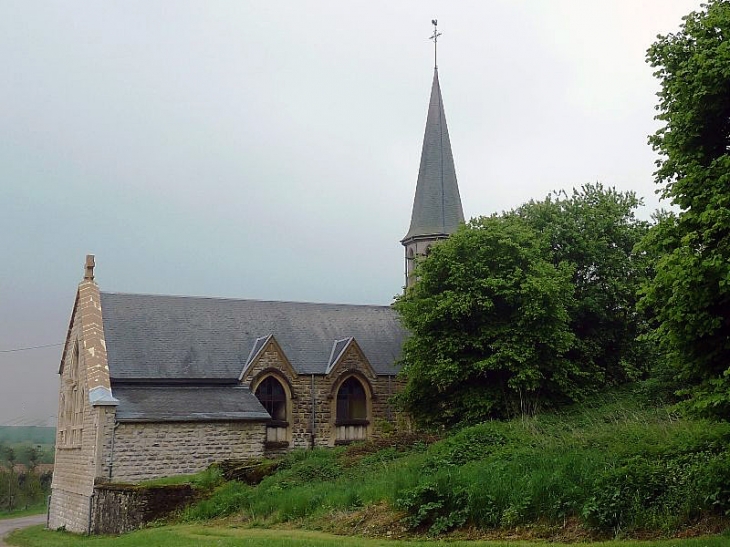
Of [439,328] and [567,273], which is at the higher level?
[567,273]

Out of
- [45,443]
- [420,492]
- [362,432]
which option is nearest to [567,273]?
[362,432]

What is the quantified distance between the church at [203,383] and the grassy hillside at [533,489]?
278 inches

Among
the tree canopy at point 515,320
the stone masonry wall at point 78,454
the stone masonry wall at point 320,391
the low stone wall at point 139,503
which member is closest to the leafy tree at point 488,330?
the tree canopy at point 515,320

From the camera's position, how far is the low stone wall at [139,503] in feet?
72.4

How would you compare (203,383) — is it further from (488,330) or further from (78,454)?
(488,330)

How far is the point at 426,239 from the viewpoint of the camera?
4350cm

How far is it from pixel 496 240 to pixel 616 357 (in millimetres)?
7996

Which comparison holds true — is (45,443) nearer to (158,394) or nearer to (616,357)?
(158,394)

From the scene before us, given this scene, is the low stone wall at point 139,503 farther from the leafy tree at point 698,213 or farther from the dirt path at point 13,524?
the leafy tree at point 698,213

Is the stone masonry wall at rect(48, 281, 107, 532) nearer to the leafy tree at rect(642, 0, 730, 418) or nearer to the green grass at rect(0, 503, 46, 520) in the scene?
the green grass at rect(0, 503, 46, 520)

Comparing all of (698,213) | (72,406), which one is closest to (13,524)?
(72,406)

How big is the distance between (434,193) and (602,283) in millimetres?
14634

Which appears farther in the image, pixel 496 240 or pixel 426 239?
pixel 426 239

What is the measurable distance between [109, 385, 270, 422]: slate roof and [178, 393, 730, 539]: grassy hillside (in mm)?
7235
